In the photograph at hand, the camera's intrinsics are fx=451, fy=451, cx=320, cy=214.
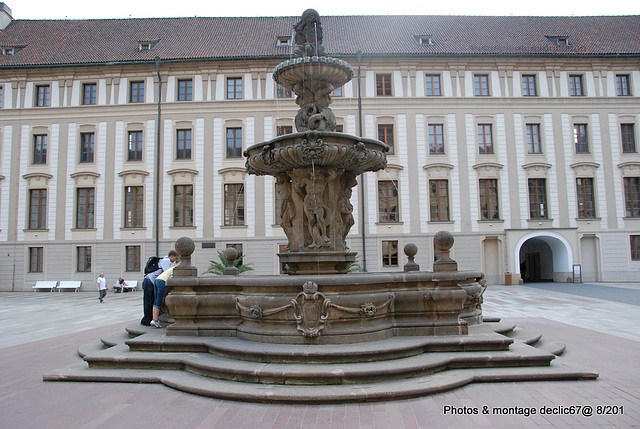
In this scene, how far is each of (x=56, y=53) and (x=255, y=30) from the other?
12698 millimetres

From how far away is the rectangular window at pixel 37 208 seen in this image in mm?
26672

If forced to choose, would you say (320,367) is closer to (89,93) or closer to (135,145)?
(135,145)

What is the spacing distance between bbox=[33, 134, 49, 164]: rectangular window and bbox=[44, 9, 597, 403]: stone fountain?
79.6ft

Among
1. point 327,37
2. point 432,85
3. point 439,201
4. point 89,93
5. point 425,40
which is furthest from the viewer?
point 327,37

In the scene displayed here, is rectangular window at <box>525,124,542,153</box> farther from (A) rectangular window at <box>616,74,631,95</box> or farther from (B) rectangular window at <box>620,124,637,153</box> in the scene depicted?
(A) rectangular window at <box>616,74,631,95</box>

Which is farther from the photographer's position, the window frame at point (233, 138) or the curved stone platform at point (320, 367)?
the window frame at point (233, 138)

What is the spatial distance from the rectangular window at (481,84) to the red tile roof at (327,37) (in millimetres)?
1388

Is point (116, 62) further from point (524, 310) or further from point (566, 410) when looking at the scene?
point (566, 410)

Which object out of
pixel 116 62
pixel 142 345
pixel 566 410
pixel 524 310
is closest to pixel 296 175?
pixel 142 345

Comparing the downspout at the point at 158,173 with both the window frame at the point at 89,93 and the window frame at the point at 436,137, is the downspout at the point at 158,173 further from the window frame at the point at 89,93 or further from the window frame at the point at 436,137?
the window frame at the point at 436,137

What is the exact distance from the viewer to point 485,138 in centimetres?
2702

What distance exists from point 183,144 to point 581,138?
24.0 m

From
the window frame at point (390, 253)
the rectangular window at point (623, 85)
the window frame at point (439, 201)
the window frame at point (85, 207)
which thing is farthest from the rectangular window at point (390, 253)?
the window frame at point (85, 207)

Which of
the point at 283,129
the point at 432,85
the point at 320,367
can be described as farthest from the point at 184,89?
the point at 320,367
